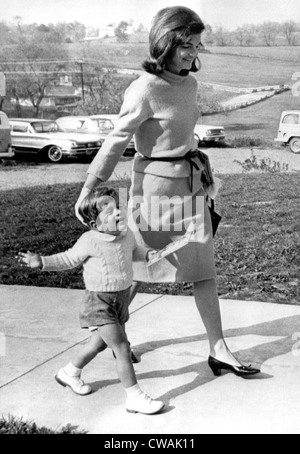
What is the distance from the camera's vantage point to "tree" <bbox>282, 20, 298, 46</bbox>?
590 centimetres

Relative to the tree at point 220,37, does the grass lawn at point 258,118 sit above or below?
below

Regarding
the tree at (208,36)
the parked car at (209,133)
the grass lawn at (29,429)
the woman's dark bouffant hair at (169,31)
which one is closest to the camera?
the grass lawn at (29,429)

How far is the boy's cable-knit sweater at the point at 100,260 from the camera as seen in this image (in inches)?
134

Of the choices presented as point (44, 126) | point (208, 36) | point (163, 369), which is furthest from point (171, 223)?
point (44, 126)

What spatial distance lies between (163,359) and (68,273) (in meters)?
2.45

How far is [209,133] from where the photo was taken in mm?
6734

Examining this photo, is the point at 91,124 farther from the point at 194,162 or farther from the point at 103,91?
the point at 194,162

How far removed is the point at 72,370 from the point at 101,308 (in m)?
0.37

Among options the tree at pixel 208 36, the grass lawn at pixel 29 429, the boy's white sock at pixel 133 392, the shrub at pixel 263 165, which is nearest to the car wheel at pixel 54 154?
the shrub at pixel 263 165

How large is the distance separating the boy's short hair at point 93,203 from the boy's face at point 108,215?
13 mm

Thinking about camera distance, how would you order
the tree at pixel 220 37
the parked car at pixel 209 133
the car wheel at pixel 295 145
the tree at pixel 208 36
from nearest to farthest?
the tree at pixel 220 37 → the tree at pixel 208 36 → the parked car at pixel 209 133 → the car wheel at pixel 295 145

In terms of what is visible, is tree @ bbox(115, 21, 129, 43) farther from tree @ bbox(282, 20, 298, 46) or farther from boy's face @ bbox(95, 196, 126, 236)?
boy's face @ bbox(95, 196, 126, 236)

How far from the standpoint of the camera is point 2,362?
399cm

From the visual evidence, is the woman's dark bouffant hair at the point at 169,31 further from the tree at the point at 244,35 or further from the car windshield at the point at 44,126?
the car windshield at the point at 44,126
